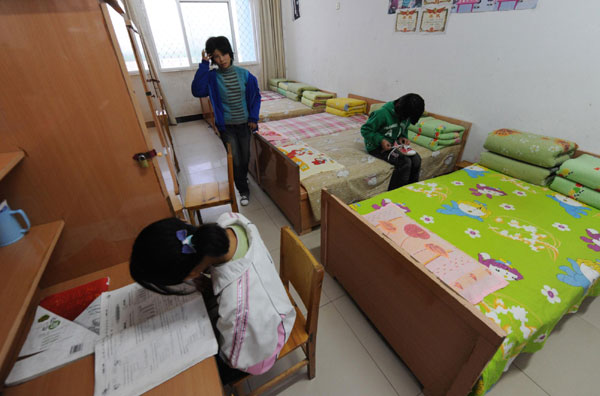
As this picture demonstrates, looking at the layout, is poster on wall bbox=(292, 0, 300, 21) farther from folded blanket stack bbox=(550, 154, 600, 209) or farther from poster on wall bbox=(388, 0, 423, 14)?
folded blanket stack bbox=(550, 154, 600, 209)

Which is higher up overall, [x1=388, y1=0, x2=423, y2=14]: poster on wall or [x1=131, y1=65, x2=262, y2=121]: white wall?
[x1=388, y1=0, x2=423, y2=14]: poster on wall

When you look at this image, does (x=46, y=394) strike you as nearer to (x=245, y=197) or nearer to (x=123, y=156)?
(x=123, y=156)

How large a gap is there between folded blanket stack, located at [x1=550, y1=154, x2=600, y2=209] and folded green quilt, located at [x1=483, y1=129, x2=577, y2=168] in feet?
0.26

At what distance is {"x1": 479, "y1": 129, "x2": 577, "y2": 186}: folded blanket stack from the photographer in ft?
6.00

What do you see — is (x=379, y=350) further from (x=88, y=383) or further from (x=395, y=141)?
(x=395, y=141)

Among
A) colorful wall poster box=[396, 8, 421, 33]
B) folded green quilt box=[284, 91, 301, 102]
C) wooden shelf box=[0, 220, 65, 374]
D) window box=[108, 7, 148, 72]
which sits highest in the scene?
colorful wall poster box=[396, 8, 421, 33]

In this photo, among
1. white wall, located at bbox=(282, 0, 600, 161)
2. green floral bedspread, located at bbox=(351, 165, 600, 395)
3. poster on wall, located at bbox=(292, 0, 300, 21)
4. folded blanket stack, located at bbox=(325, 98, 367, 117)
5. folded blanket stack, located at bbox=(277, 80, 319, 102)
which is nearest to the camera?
green floral bedspread, located at bbox=(351, 165, 600, 395)

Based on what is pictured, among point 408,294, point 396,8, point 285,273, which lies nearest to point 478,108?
point 396,8

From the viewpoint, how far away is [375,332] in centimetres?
150

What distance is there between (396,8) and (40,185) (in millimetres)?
3384

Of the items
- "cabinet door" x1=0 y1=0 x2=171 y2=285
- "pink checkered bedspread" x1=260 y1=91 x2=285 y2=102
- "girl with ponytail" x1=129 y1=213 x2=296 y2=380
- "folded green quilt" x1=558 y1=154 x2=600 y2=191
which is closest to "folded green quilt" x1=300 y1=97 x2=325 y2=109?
"pink checkered bedspread" x1=260 y1=91 x2=285 y2=102

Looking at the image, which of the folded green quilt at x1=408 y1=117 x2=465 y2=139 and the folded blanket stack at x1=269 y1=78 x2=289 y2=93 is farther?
the folded blanket stack at x1=269 y1=78 x2=289 y2=93

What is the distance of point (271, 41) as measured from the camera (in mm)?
5117

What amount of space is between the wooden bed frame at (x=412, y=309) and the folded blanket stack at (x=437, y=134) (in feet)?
5.29
